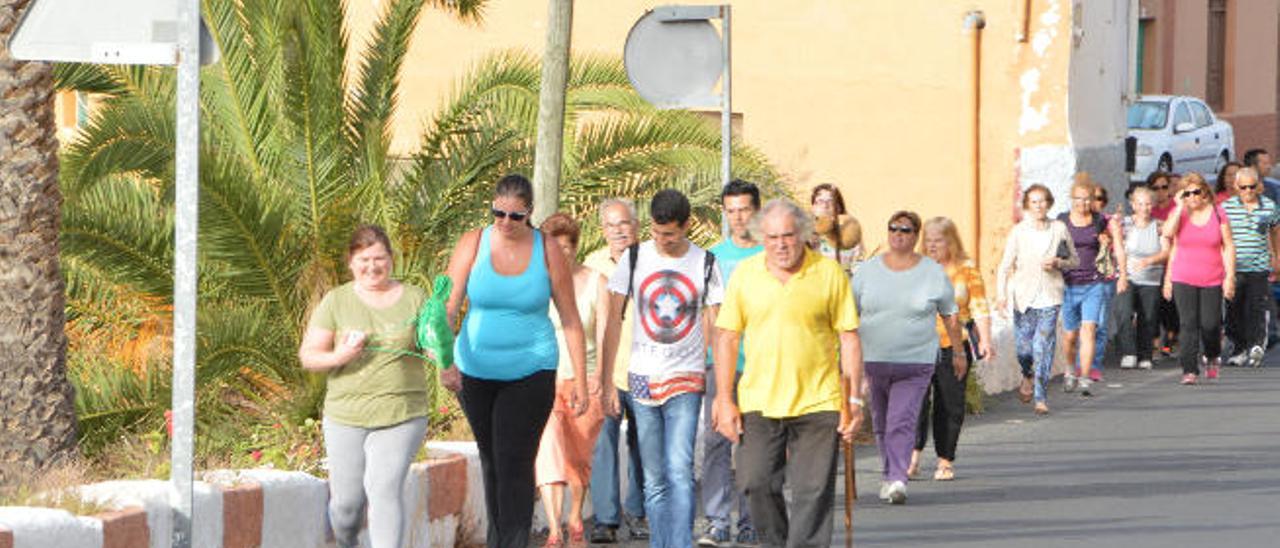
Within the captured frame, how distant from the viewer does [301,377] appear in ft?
48.1

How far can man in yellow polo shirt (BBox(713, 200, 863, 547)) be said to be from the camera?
32.0 feet

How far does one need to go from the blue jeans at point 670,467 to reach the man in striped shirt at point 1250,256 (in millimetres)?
11537

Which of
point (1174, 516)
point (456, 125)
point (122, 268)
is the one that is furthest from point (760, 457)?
point (456, 125)

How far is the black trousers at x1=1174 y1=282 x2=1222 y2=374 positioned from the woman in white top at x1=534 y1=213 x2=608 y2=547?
955 cm

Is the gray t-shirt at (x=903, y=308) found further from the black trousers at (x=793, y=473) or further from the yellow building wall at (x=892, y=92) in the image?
the yellow building wall at (x=892, y=92)

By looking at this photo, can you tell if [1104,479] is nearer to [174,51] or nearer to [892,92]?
[174,51]

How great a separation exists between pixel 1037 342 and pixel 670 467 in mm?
7688

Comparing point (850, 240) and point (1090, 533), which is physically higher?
point (850, 240)

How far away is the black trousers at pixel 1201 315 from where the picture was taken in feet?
65.9

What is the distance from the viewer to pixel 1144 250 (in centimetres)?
2139

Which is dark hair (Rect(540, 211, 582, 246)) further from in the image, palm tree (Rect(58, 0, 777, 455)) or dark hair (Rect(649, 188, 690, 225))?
palm tree (Rect(58, 0, 777, 455))

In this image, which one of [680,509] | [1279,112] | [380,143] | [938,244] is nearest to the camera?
[680,509]

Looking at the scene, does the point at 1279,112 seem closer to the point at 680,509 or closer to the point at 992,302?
the point at 992,302

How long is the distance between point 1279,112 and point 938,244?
108 ft
